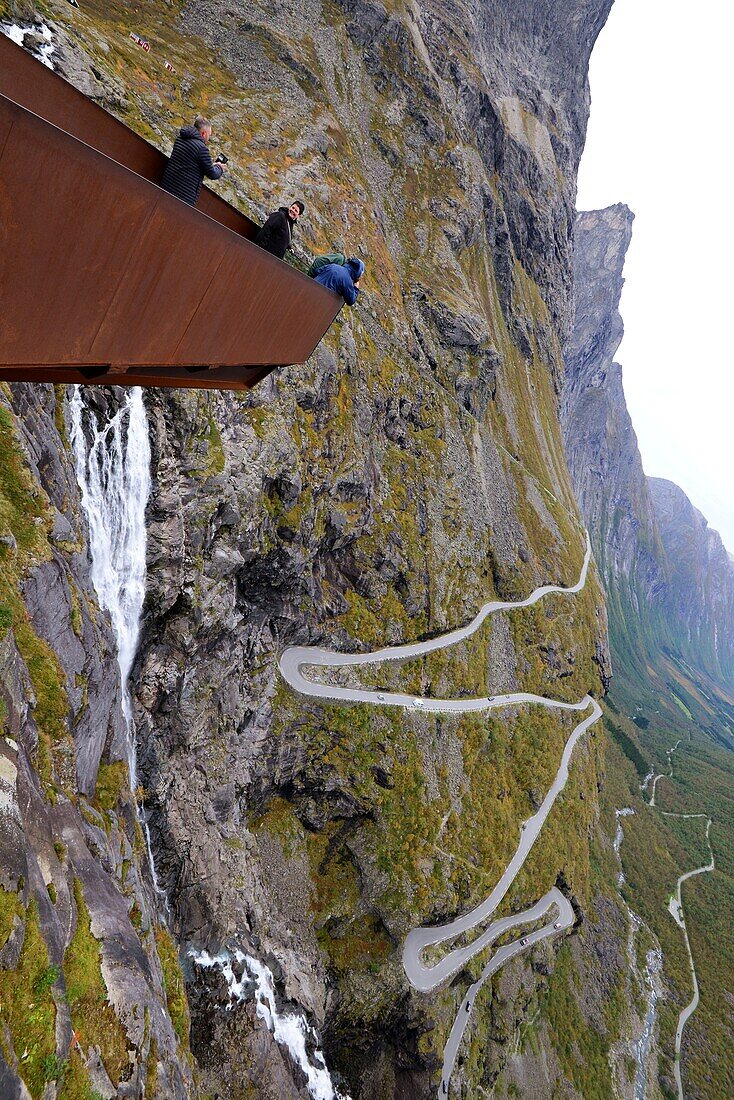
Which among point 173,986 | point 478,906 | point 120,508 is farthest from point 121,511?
point 478,906

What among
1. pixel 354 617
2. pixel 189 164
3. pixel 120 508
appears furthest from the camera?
pixel 354 617

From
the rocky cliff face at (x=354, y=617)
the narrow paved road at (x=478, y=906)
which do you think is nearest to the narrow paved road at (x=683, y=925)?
the rocky cliff face at (x=354, y=617)

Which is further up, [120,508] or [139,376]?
[139,376]

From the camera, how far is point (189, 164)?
298 inches

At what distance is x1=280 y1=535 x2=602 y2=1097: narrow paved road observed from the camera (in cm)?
4344

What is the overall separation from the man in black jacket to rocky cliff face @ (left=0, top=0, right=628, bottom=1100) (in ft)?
30.9

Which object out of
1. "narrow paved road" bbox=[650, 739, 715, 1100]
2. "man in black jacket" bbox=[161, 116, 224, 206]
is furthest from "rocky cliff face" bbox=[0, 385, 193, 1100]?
"narrow paved road" bbox=[650, 739, 715, 1100]

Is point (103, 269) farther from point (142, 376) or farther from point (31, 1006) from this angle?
point (31, 1006)

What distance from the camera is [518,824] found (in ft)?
191

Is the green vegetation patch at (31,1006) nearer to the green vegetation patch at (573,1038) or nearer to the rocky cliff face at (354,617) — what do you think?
the rocky cliff face at (354,617)

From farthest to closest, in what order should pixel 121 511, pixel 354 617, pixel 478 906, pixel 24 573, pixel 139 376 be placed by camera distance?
pixel 354 617 → pixel 478 906 → pixel 121 511 → pixel 24 573 → pixel 139 376

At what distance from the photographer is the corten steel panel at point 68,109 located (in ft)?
23.9

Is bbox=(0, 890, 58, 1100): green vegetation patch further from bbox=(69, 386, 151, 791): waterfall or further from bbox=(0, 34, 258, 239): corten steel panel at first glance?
bbox=(0, 34, 258, 239): corten steel panel

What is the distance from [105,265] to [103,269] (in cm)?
5
